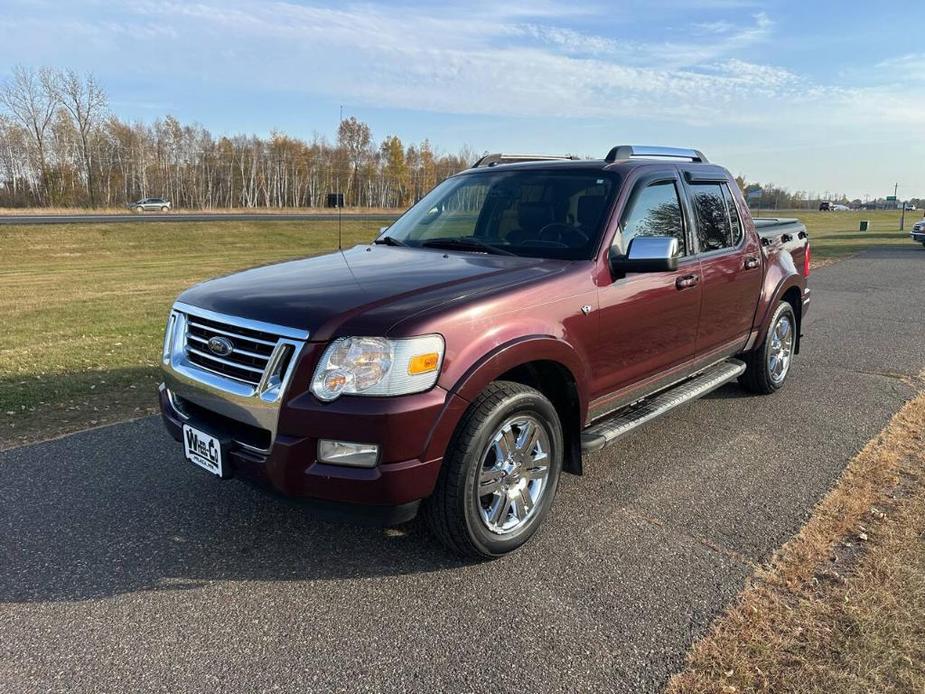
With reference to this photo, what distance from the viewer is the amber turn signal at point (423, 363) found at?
2.69 m

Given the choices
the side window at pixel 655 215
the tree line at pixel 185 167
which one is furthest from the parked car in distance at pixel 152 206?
the side window at pixel 655 215

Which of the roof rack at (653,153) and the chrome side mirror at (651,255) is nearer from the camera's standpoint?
the chrome side mirror at (651,255)

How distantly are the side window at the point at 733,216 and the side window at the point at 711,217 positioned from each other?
0.05m

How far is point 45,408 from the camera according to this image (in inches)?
213

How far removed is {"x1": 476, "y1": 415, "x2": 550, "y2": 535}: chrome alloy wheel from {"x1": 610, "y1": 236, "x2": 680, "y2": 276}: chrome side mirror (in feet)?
3.40

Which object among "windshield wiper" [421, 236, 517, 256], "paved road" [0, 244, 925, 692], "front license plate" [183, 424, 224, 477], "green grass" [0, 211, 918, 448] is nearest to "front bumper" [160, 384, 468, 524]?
"front license plate" [183, 424, 224, 477]

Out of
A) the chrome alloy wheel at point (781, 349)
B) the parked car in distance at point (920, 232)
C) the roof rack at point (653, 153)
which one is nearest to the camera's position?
the roof rack at point (653, 153)

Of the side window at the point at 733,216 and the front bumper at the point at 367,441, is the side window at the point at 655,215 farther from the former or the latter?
the front bumper at the point at 367,441

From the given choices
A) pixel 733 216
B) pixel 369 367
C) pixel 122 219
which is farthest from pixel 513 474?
pixel 122 219

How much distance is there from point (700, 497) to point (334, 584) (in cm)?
218

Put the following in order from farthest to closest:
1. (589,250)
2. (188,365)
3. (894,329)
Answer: (894,329) → (589,250) → (188,365)

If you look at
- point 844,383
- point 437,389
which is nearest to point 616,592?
point 437,389

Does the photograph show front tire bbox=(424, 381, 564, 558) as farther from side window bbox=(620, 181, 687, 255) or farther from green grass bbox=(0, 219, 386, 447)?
green grass bbox=(0, 219, 386, 447)

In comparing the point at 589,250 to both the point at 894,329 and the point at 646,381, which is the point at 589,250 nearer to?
the point at 646,381
